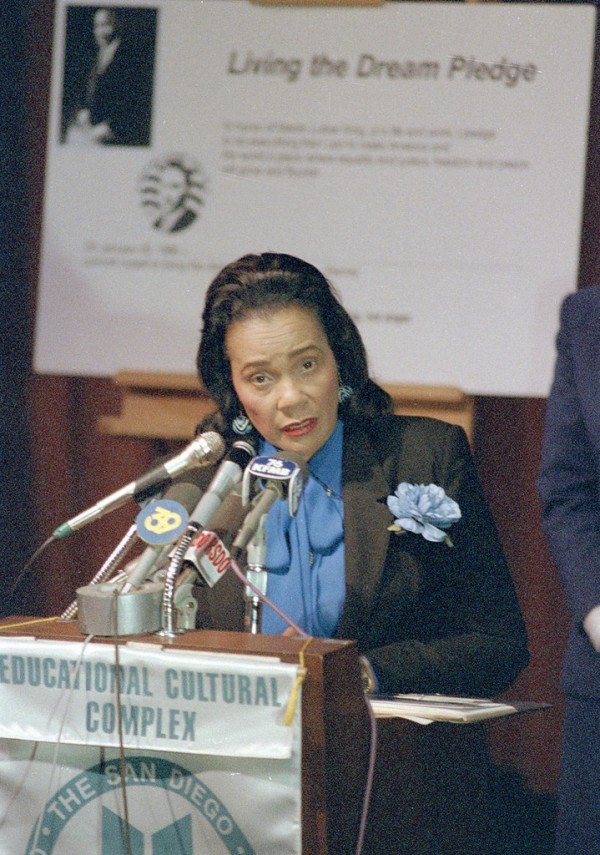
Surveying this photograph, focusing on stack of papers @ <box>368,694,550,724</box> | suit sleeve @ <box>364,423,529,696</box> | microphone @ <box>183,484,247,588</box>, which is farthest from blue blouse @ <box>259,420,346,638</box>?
microphone @ <box>183,484,247,588</box>

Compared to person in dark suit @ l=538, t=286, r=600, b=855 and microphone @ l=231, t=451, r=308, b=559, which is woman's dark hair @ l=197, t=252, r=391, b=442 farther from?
microphone @ l=231, t=451, r=308, b=559

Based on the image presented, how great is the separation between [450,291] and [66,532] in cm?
199

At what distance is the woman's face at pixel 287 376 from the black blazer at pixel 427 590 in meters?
0.13

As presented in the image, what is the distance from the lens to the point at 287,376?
7.80 ft

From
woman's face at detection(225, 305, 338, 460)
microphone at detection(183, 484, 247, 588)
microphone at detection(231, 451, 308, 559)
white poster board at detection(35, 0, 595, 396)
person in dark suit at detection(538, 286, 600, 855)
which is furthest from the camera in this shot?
white poster board at detection(35, 0, 595, 396)

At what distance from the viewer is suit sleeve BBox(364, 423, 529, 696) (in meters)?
2.21

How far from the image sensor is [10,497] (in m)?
3.87

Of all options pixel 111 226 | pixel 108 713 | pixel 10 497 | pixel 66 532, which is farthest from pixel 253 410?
pixel 10 497

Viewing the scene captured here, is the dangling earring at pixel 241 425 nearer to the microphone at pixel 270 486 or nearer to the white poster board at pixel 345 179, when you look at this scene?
the microphone at pixel 270 486

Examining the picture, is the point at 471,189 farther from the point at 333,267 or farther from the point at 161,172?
the point at 161,172

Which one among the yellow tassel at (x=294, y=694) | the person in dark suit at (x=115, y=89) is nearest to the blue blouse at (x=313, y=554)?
the yellow tassel at (x=294, y=694)

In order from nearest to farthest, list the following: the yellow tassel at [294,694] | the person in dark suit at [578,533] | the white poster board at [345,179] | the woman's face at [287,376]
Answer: the yellow tassel at [294,694] < the person in dark suit at [578,533] < the woman's face at [287,376] < the white poster board at [345,179]

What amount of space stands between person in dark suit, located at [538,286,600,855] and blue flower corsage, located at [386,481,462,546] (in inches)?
9.1

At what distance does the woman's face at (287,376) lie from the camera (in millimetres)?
2375
